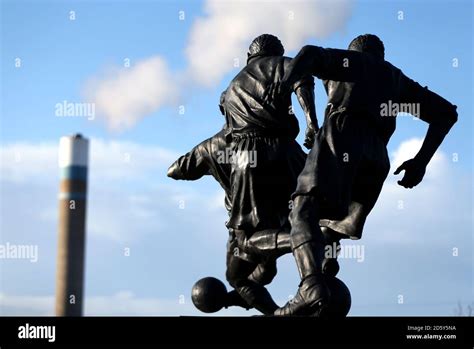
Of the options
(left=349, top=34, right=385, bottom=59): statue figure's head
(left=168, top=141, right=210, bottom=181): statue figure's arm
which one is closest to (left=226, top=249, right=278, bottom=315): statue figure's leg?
(left=168, top=141, right=210, bottom=181): statue figure's arm

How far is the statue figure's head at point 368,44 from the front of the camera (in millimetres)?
11688

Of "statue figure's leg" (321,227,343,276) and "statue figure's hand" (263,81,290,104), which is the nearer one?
"statue figure's leg" (321,227,343,276)

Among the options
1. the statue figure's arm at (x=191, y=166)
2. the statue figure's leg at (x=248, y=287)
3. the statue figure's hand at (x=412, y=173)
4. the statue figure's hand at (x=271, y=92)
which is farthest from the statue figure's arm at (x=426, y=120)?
the statue figure's arm at (x=191, y=166)

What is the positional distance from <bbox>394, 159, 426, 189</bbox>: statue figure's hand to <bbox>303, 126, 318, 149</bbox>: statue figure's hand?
96 cm

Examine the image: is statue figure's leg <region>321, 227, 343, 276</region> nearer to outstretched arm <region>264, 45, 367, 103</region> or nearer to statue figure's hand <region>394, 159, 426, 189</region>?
statue figure's hand <region>394, 159, 426, 189</region>

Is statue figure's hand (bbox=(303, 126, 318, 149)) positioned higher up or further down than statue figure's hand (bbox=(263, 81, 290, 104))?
further down

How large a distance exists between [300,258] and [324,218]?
0.61 metres

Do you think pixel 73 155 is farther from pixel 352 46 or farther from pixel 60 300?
pixel 352 46

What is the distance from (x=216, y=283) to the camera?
1233 centimetres

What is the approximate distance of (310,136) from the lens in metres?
11.4

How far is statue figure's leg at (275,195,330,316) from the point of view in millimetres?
10320

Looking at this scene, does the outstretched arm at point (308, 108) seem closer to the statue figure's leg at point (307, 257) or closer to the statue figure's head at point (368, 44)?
the statue figure's head at point (368, 44)
